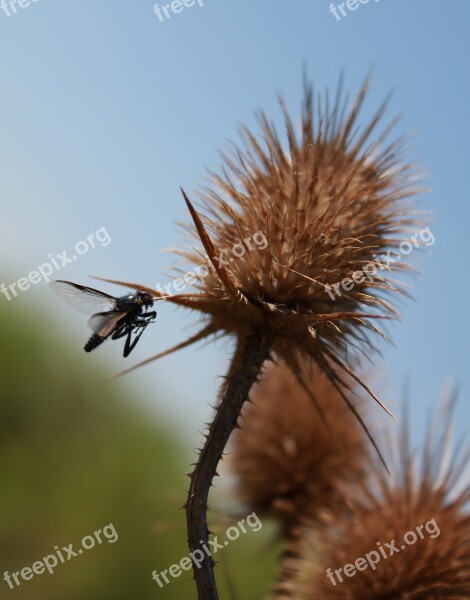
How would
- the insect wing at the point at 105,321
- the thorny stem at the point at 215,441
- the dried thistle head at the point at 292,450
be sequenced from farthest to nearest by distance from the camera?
1. the dried thistle head at the point at 292,450
2. the insect wing at the point at 105,321
3. the thorny stem at the point at 215,441

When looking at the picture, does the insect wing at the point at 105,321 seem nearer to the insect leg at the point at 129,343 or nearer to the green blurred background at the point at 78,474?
the insect leg at the point at 129,343

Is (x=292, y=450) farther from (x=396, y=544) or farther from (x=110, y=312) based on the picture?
(x=110, y=312)

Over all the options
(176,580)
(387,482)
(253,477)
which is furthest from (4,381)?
(387,482)

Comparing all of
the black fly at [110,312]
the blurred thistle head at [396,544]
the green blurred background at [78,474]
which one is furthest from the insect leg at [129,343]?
the green blurred background at [78,474]

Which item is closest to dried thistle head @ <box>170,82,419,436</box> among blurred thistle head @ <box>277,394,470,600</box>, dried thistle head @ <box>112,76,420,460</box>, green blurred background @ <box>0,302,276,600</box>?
dried thistle head @ <box>112,76,420,460</box>

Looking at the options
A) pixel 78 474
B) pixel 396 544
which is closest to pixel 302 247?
pixel 396 544

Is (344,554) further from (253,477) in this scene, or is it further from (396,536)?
(253,477)
